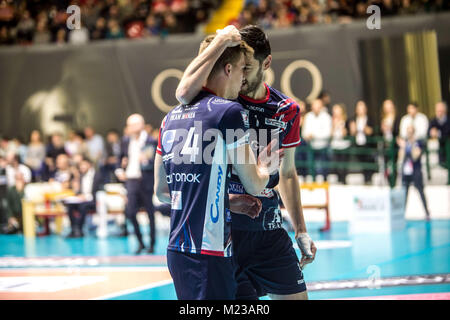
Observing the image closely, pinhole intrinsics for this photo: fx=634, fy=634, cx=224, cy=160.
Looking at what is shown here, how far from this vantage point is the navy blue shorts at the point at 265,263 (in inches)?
137

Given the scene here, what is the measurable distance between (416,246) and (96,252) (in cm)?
525

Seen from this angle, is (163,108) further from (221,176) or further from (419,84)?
(221,176)

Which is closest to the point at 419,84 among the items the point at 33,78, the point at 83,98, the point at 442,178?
the point at 442,178

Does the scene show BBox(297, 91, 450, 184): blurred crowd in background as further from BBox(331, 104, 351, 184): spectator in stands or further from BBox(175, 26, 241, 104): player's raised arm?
BBox(175, 26, 241, 104): player's raised arm

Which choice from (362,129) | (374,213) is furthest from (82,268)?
(362,129)

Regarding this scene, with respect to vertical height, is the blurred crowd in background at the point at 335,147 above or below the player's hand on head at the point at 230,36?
below

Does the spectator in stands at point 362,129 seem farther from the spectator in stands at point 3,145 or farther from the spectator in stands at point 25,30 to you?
the spectator in stands at point 25,30

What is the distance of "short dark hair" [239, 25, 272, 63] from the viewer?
3.53 metres

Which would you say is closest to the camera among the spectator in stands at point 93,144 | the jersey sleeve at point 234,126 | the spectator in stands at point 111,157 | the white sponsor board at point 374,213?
the jersey sleeve at point 234,126

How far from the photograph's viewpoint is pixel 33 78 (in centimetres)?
1830

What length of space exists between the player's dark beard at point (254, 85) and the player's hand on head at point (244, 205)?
0.63 metres

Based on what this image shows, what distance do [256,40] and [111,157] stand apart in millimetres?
12167

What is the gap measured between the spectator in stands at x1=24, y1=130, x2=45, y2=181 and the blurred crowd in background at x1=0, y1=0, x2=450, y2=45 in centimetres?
335

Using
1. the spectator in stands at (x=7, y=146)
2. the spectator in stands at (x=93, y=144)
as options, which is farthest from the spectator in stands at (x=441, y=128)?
the spectator in stands at (x=7, y=146)
